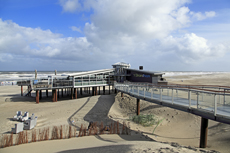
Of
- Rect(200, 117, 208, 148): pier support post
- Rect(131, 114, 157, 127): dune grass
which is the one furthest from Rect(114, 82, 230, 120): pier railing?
Rect(131, 114, 157, 127): dune grass

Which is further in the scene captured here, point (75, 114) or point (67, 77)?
point (67, 77)

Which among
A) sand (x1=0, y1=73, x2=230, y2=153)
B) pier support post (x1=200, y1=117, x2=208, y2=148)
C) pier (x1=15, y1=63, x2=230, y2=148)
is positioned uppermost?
pier (x1=15, y1=63, x2=230, y2=148)

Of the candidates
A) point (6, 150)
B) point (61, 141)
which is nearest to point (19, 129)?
point (6, 150)

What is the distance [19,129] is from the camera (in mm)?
10617

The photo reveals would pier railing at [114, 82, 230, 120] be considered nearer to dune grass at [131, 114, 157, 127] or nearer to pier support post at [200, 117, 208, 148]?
pier support post at [200, 117, 208, 148]

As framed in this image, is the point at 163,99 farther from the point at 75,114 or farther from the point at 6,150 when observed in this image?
the point at 6,150

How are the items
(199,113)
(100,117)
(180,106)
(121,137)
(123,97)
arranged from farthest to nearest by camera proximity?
1. (123,97)
2. (100,117)
3. (121,137)
4. (180,106)
5. (199,113)

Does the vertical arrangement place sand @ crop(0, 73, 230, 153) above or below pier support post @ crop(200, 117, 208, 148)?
below

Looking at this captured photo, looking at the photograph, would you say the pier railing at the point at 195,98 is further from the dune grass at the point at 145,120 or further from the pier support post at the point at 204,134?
the dune grass at the point at 145,120

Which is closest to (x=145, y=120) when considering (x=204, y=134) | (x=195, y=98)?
(x=204, y=134)

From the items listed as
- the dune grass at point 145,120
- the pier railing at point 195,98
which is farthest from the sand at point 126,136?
the pier railing at point 195,98

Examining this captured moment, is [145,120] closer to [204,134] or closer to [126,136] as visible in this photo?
[126,136]

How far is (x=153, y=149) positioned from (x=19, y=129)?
9.24 metres

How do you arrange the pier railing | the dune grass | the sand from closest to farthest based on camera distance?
the pier railing, the sand, the dune grass
